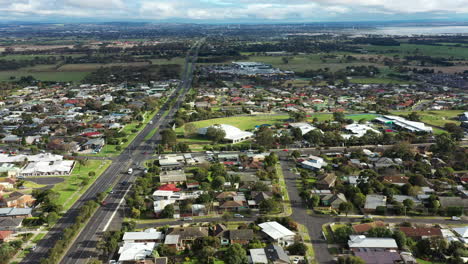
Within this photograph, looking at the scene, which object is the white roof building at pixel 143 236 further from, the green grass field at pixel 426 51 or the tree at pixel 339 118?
the green grass field at pixel 426 51

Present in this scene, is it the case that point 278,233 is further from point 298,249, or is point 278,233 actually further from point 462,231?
point 462,231

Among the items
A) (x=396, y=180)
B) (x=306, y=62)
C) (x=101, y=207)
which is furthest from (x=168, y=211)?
(x=306, y=62)

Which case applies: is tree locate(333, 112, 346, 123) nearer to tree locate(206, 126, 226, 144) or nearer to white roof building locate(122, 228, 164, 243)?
tree locate(206, 126, 226, 144)

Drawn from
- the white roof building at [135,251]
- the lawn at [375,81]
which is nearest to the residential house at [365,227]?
the white roof building at [135,251]

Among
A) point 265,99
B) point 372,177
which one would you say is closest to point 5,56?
point 265,99

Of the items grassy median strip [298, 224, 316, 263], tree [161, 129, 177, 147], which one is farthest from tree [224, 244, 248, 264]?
tree [161, 129, 177, 147]

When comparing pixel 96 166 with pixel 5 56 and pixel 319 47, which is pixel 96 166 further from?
pixel 319 47
